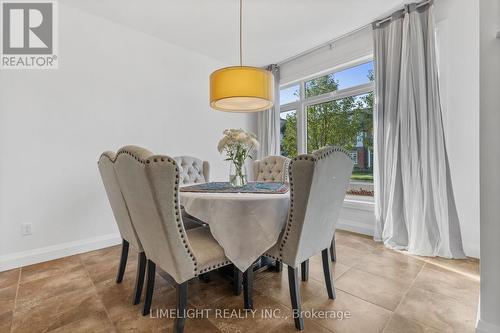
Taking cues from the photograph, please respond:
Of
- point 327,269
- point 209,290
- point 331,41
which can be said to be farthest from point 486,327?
point 331,41

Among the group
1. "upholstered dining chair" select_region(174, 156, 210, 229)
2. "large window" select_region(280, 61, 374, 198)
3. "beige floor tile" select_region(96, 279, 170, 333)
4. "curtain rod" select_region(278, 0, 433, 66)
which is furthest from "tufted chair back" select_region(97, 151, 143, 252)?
"curtain rod" select_region(278, 0, 433, 66)

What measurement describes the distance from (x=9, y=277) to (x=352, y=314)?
279cm

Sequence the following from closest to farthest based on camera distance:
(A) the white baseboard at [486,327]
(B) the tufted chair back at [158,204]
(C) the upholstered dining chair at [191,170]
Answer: (B) the tufted chair back at [158,204]
(A) the white baseboard at [486,327]
(C) the upholstered dining chair at [191,170]

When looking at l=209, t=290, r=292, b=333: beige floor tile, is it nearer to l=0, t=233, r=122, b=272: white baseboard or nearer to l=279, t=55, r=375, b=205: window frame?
l=0, t=233, r=122, b=272: white baseboard

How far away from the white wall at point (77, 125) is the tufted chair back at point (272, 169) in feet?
4.15

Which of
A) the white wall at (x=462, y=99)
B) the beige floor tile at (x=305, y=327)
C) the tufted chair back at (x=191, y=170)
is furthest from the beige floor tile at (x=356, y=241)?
the tufted chair back at (x=191, y=170)

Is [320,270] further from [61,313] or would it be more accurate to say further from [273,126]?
[273,126]

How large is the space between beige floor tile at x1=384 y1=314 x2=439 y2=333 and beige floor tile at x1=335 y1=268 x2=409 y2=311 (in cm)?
11

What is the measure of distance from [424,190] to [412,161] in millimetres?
321

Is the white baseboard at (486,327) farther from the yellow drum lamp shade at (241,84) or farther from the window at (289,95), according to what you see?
the window at (289,95)

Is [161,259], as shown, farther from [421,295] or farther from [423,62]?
[423,62]

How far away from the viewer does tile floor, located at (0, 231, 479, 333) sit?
1.39m

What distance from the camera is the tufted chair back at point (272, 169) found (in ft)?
8.93

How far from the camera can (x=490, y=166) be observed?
3.93 feet
